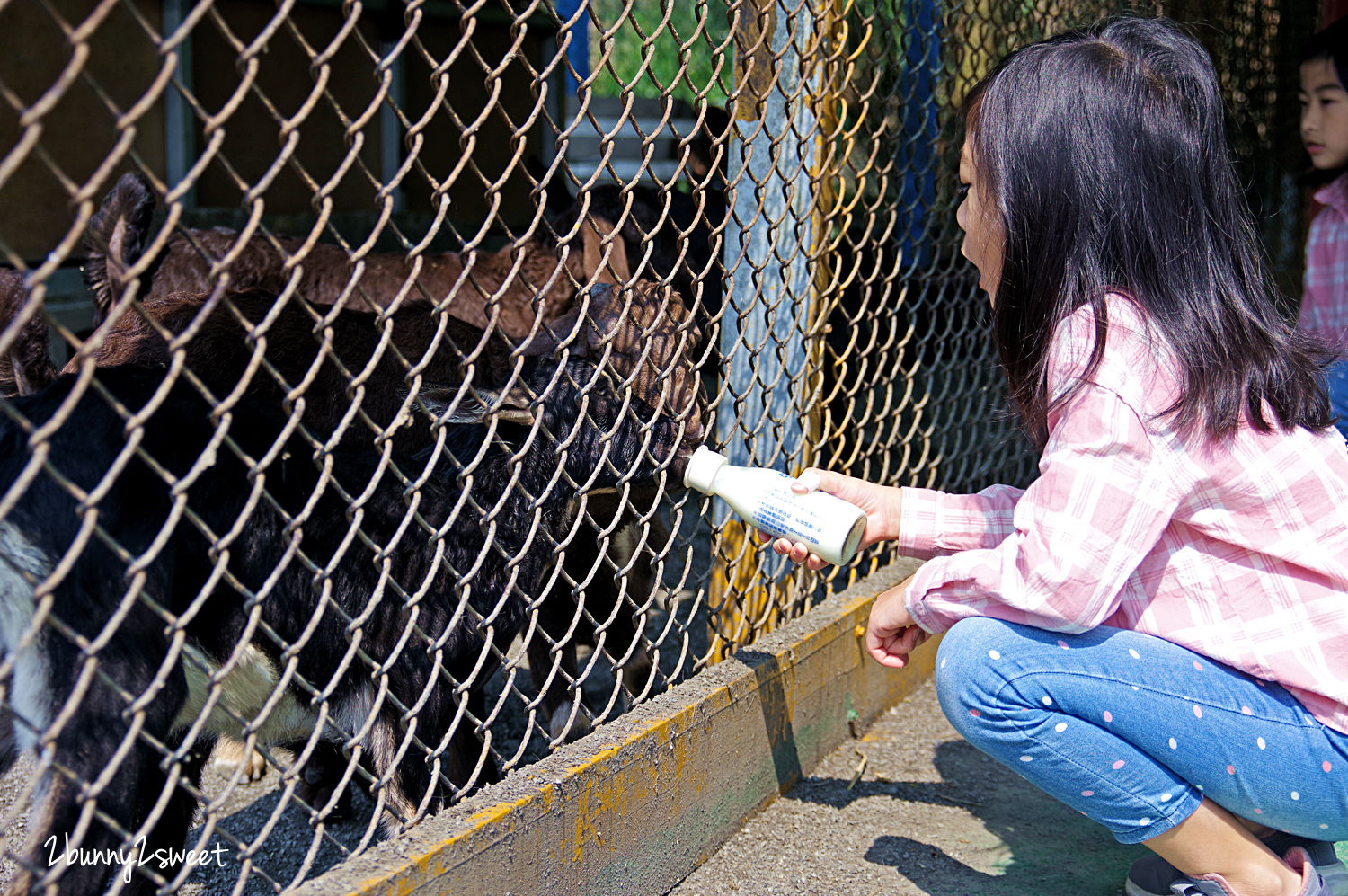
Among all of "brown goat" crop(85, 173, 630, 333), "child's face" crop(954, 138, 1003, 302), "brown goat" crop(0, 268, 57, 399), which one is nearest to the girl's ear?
"child's face" crop(954, 138, 1003, 302)

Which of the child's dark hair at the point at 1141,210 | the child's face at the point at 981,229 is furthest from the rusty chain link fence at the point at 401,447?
the child's dark hair at the point at 1141,210

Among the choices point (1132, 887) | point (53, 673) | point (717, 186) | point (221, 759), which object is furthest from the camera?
point (717, 186)

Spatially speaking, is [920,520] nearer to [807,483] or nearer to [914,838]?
[807,483]

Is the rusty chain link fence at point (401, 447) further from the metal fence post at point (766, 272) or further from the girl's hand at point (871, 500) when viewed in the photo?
the girl's hand at point (871, 500)

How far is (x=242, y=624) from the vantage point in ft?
7.14

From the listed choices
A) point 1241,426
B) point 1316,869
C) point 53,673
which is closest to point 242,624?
point 53,673

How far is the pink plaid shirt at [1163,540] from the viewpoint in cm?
198

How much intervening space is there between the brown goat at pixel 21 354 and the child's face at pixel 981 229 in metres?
2.42

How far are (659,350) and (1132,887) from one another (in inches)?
71.4

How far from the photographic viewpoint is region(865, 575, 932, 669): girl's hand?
237 centimetres

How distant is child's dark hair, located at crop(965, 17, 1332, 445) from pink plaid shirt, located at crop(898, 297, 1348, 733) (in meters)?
0.05

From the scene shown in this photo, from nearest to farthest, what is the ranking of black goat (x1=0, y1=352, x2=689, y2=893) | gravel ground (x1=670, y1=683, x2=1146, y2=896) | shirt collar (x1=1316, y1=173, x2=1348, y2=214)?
black goat (x1=0, y1=352, x2=689, y2=893), gravel ground (x1=670, y1=683, x2=1146, y2=896), shirt collar (x1=1316, y1=173, x2=1348, y2=214)

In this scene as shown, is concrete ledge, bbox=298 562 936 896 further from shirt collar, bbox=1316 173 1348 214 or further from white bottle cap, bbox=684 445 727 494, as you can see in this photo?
shirt collar, bbox=1316 173 1348 214

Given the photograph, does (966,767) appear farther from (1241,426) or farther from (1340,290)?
(1340,290)
